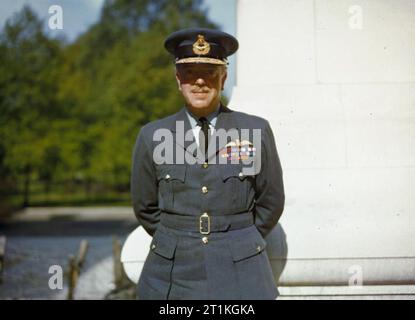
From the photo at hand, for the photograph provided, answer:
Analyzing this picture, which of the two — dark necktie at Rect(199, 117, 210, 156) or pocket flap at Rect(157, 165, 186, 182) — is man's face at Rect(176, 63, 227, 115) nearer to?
dark necktie at Rect(199, 117, 210, 156)

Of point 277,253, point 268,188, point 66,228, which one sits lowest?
point 66,228

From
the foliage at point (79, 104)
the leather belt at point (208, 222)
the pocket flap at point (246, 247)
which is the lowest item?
the pocket flap at point (246, 247)

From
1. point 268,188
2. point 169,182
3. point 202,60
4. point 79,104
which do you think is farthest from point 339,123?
point 79,104

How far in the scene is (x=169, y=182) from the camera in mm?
2322

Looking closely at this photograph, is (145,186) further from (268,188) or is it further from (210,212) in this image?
(268,188)

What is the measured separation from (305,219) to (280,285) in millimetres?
396

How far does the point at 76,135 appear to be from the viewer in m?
17.9

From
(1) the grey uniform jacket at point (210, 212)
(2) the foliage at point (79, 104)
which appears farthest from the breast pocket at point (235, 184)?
(2) the foliage at point (79, 104)

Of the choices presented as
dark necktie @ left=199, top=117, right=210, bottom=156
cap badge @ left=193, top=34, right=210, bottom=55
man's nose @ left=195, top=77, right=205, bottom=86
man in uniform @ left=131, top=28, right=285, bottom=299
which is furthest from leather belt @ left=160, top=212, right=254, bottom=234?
cap badge @ left=193, top=34, right=210, bottom=55

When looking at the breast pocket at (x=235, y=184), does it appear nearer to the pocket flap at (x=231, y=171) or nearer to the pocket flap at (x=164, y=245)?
the pocket flap at (x=231, y=171)

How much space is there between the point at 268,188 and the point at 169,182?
1.58 ft

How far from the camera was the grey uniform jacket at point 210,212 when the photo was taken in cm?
224

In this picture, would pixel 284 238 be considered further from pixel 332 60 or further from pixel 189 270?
pixel 332 60

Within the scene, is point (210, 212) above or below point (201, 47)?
below
